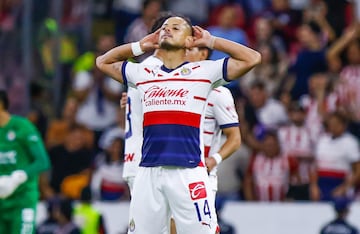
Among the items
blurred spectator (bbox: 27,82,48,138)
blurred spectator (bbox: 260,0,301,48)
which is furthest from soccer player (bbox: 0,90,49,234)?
blurred spectator (bbox: 260,0,301,48)

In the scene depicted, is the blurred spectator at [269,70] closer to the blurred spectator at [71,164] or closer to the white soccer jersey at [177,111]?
the blurred spectator at [71,164]

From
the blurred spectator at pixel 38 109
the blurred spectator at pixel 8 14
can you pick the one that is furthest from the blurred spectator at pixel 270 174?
the blurred spectator at pixel 8 14

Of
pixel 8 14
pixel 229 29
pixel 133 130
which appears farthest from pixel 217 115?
pixel 8 14

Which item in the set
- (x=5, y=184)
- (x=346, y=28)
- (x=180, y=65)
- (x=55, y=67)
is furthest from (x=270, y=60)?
(x=180, y=65)

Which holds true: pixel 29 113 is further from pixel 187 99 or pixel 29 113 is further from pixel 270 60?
pixel 187 99

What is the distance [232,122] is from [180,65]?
163 centimetres

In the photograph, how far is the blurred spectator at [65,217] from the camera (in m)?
17.4

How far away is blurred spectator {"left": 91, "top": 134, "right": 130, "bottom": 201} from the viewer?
1845cm

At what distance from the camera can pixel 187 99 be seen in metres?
11.1

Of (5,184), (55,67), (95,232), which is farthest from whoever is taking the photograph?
(55,67)

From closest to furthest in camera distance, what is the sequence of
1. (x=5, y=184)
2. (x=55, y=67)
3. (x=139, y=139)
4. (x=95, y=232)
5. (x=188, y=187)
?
1. (x=188, y=187)
2. (x=139, y=139)
3. (x=5, y=184)
4. (x=95, y=232)
5. (x=55, y=67)

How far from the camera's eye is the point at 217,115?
12.8m

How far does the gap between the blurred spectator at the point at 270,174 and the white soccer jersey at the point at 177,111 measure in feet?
22.0

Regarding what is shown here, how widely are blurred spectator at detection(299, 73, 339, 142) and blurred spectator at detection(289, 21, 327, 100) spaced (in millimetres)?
401
